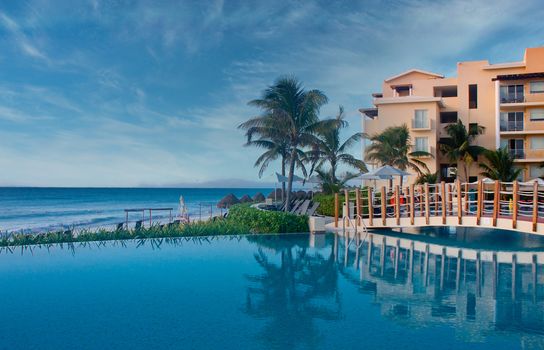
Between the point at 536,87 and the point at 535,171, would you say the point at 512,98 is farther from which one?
the point at 535,171

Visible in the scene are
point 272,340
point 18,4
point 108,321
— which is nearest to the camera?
point 272,340

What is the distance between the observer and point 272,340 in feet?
21.6

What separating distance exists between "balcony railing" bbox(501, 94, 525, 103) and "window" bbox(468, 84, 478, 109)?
1.87 m

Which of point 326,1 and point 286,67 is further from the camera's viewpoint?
point 286,67

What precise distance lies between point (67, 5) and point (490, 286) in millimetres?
20876

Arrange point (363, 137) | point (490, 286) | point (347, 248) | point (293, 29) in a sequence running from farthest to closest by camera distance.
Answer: point (363, 137) → point (293, 29) → point (347, 248) → point (490, 286)

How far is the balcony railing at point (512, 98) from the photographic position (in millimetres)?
30422

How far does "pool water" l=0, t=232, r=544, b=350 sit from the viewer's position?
6.71 m

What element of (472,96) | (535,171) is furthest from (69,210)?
(535,171)

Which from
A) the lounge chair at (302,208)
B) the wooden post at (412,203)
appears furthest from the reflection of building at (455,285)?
the lounge chair at (302,208)

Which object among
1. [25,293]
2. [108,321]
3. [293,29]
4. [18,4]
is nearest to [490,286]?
[108,321]

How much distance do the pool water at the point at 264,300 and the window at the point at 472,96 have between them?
20542mm

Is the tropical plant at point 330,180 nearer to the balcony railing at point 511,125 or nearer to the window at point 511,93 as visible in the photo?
the balcony railing at point 511,125

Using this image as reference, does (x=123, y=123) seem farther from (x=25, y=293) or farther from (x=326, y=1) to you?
(x=25, y=293)
